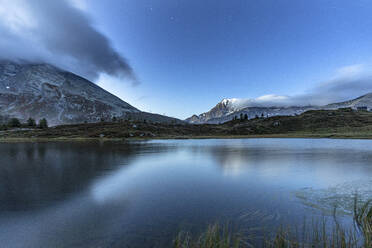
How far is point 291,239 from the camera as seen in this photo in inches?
325

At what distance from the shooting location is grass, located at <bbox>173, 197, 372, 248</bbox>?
7605mm

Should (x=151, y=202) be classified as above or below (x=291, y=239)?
below

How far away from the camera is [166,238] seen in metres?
9.07

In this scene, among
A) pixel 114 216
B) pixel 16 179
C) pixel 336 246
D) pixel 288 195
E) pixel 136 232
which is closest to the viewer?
pixel 336 246

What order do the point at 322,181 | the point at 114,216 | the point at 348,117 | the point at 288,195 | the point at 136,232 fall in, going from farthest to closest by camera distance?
the point at 348,117 < the point at 322,181 < the point at 288,195 < the point at 114,216 < the point at 136,232

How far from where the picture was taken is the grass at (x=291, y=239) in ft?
25.0

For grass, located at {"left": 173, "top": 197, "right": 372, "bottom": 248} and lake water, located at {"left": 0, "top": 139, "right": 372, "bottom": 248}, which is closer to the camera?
grass, located at {"left": 173, "top": 197, "right": 372, "bottom": 248}

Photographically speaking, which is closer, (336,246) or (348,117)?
(336,246)

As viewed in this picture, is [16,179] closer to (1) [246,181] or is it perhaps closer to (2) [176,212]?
(2) [176,212]

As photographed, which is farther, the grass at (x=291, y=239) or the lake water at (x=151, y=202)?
the lake water at (x=151, y=202)

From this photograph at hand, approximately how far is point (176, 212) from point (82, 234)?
531 cm

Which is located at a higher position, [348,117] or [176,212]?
[348,117]

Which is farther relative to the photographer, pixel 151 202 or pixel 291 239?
pixel 151 202

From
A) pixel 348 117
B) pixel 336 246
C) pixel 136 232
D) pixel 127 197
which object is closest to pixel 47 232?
pixel 136 232
